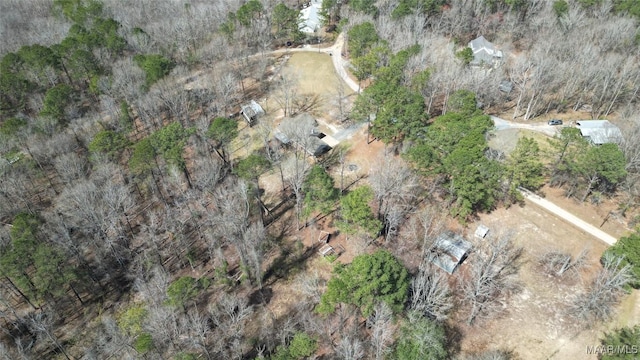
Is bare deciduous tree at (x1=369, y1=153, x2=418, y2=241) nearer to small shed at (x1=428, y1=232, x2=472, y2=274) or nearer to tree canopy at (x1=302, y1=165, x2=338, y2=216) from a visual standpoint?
small shed at (x1=428, y1=232, x2=472, y2=274)

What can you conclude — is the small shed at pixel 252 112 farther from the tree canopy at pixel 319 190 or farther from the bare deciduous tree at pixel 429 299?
the bare deciduous tree at pixel 429 299

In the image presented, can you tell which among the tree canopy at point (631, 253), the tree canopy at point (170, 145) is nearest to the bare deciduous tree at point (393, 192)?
the tree canopy at point (631, 253)

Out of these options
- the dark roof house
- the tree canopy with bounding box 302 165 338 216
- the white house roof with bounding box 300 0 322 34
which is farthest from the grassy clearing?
the white house roof with bounding box 300 0 322 34

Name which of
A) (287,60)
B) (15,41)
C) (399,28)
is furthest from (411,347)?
(15,41)

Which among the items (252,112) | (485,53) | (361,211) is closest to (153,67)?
(252,112)

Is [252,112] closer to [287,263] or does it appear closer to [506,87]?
Result: [287,263]

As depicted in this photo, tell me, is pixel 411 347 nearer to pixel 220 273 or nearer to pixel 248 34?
pixel 220 273
